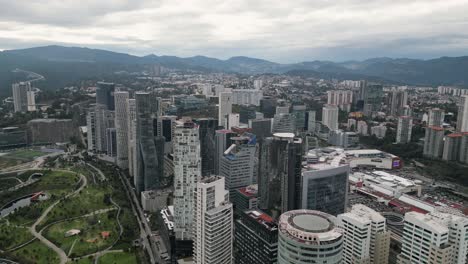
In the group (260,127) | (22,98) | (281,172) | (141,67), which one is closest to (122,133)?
(260,127)

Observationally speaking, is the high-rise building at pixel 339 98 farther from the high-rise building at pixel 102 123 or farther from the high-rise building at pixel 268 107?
the high-rise building at pixel 102 123

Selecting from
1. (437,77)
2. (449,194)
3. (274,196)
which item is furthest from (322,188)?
(437,77)

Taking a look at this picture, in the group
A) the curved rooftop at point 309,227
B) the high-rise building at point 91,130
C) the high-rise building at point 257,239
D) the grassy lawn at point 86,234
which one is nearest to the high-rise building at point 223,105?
the high-rise building at point 91,130

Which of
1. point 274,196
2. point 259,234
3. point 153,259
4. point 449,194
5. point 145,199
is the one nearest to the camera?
point 259,234

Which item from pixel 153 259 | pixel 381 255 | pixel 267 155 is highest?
pixel 267 155

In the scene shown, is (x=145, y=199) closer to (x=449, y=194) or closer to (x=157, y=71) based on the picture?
(x=449, y=194)

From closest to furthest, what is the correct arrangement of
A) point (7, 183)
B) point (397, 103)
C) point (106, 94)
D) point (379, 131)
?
point (7, 183) < point (106, 94) < point (379, 131) < point (397, 103)

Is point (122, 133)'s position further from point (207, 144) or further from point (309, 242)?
point (309, 242)
